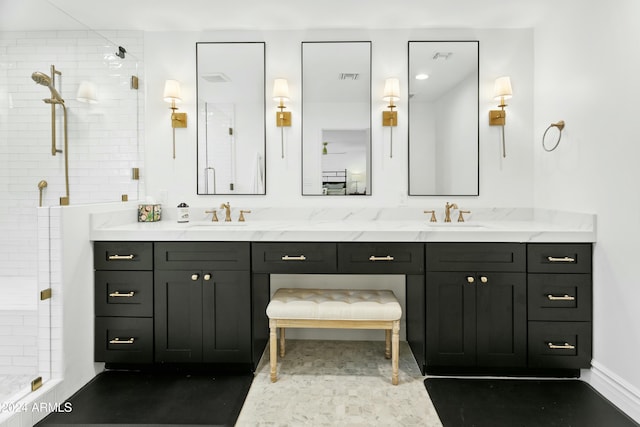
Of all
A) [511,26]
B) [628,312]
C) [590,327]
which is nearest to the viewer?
[628,312]

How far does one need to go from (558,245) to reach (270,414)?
184cm

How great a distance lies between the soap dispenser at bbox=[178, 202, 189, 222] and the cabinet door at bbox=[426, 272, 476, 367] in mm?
1739

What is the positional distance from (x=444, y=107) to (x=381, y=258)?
1347mm

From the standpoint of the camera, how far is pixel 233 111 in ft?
9.14

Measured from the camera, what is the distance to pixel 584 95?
214 centimetres

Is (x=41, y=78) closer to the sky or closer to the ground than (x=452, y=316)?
closer to the sky

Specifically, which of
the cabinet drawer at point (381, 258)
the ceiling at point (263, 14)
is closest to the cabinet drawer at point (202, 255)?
the cabinet drawer at point (381, 258)

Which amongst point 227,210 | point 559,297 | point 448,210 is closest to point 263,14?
point 227,210

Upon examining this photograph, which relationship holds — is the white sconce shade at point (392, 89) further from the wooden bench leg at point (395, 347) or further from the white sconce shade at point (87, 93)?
the white sconce shade at point (87, 93)

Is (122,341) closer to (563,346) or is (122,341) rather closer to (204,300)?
(204,300)

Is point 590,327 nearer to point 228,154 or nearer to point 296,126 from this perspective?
point 296,126

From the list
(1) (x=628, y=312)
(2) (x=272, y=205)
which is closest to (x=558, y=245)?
(1) (x=628, y=312)

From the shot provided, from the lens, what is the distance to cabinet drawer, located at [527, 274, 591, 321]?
6.81ft

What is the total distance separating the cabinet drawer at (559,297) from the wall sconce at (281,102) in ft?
6.32
